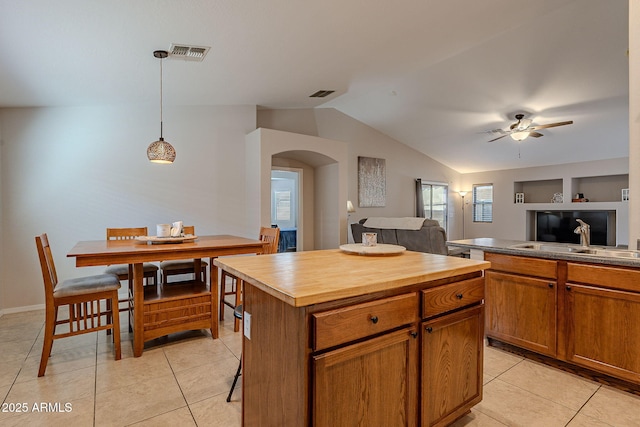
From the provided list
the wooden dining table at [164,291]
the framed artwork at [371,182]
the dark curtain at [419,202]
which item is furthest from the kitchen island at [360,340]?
the dark curtain at [419,202]

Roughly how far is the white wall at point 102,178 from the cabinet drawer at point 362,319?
3.71 m

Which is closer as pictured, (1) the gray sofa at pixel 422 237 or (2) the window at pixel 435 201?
(1) the gray sofa at pixel 422 237

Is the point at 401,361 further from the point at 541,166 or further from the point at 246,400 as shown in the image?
→ the point at 541,166

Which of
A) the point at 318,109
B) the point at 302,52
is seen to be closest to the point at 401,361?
the point at 302,52

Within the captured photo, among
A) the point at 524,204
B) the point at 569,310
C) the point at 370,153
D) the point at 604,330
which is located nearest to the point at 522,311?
the point at 569,310

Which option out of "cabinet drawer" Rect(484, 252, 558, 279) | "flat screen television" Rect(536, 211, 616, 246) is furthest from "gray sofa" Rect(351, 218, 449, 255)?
"flat screen television" Rect(536, 211, 616, 246)

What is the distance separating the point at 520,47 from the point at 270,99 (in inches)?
135

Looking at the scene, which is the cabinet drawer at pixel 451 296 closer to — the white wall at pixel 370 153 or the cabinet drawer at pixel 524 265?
the cabinet drawer at pixel 524 265

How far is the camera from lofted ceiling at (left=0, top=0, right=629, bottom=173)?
95.1 inches

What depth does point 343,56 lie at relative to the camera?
11.8 feet

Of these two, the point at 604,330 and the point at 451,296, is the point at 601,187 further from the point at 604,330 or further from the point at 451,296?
the point at 451,296

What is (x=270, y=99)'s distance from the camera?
495 centimetres

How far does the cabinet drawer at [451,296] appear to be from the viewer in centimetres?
141


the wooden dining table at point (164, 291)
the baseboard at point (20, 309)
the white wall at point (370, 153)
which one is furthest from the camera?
the white wall at point (370, 153)
